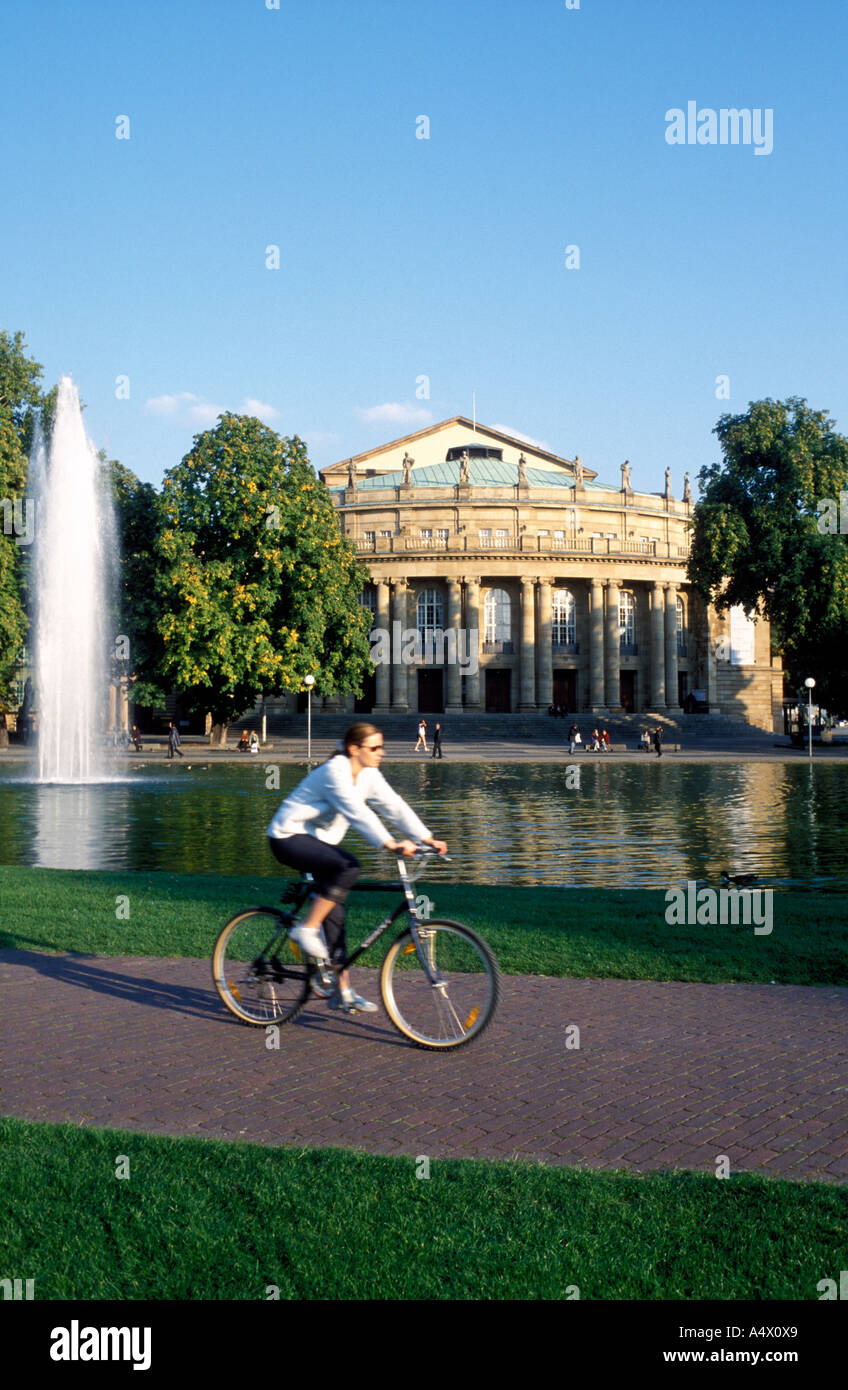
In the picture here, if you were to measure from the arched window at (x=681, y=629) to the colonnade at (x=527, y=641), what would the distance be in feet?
15.8

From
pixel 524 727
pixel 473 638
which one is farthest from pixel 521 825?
pixel 473 638

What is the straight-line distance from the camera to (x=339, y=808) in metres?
7.34

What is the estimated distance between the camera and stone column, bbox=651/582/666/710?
84750 mm

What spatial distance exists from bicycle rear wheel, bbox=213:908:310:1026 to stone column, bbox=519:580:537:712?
73908 millimetres

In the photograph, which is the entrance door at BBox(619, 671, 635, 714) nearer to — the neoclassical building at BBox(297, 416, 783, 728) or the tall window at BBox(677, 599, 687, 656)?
the neoclassical building at BBox(297, 416, 783, 728)

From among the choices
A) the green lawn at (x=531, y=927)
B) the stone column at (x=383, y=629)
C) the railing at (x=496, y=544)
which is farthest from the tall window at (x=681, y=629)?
the green lawn at (x=531, y=927)

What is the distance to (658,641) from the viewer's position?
8494 centimetres

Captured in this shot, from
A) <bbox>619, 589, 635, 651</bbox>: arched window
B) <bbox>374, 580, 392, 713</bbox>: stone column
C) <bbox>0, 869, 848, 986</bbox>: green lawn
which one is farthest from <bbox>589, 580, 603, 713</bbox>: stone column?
<bbox>0, 869, 848, 986</bbox>: green lawn

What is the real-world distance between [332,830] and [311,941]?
694mm

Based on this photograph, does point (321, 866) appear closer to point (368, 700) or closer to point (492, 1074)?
point (492, 1074)

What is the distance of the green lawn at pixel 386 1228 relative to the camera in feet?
12.9
